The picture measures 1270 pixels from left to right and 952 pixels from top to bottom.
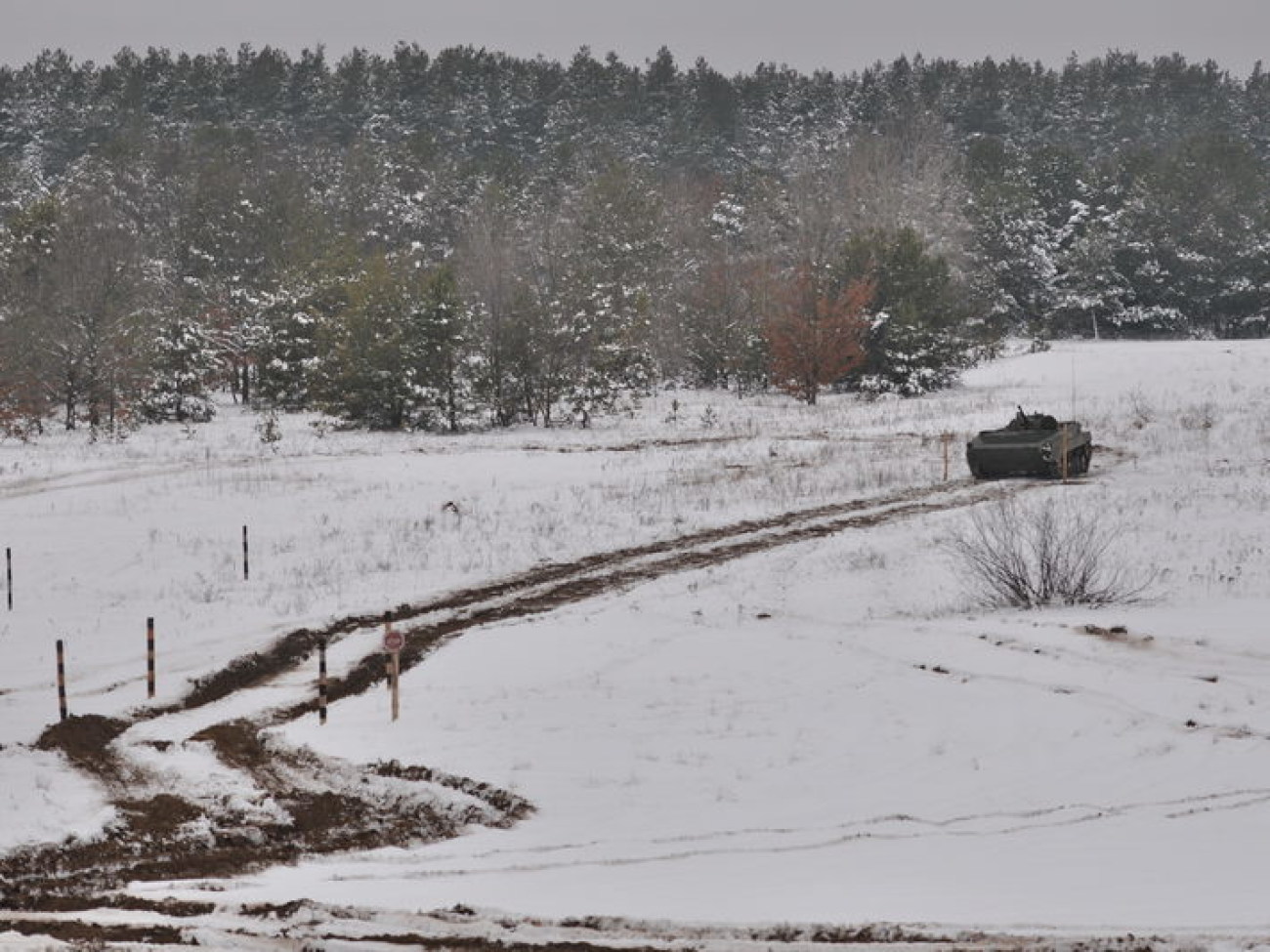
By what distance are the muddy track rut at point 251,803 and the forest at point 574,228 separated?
95.8 feet

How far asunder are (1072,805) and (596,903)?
431 cm

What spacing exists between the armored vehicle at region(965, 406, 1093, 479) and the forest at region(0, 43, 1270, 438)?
19.7 meters

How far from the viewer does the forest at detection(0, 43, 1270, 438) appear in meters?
46.7

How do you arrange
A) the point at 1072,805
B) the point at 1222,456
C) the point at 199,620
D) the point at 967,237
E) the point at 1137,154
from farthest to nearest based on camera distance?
the point at 1137,154 < the point at 967,237 < the point at 1222,456 < the point at 199,620 < the point at 1072,805

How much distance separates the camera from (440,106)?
357ft

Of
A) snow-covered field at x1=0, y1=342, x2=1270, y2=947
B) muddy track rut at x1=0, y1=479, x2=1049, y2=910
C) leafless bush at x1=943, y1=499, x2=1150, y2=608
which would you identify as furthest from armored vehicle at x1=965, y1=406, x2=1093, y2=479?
muddy track rut at x1=0, y1=479, x2=1049, y2=910

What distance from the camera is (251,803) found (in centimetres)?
1130

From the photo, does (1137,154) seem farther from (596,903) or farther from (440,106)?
(596,903)

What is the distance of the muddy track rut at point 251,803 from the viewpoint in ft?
31.9

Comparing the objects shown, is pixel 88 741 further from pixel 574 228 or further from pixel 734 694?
pixel 574 228

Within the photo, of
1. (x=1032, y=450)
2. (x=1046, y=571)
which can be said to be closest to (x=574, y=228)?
(x=1032, y=450)

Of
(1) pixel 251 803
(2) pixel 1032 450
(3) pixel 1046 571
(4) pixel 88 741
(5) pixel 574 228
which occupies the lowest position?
(1) pixel 251 803

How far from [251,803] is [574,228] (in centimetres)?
6207

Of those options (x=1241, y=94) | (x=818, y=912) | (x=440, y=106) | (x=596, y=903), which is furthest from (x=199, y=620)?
(x=1241, y=94)
